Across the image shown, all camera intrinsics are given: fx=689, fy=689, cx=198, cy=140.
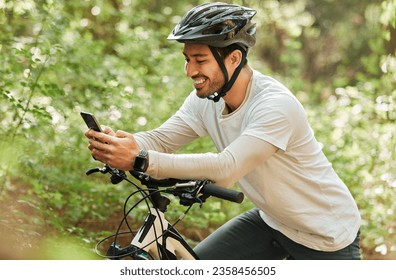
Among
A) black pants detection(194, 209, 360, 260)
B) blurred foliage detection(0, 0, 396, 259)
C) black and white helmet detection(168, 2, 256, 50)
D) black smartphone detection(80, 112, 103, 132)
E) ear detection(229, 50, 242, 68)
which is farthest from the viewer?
blurred foliage detection(0, 0, 396, 259)

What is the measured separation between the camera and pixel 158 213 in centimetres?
308

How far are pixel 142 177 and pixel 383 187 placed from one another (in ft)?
17.0

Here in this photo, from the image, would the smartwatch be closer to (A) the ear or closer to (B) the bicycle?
(B) the bicycle

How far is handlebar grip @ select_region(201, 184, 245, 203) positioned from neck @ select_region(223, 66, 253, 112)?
0.70 metres

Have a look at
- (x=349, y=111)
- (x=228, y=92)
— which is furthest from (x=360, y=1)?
(x=228, y=92)

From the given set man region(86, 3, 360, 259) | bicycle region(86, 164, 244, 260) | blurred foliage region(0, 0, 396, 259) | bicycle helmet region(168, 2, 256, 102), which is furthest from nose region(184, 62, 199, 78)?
blurred foliage region(0, 0, 396, 259)

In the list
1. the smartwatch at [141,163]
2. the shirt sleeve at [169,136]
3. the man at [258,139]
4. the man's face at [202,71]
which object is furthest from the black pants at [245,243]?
the smartwatch at [141,163]

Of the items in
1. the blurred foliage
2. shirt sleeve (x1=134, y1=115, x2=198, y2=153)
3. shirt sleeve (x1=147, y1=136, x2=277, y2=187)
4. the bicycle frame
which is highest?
shirt sleeve (x1=147, y1=136, x2=277, y2=187)

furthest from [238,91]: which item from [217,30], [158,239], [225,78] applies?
[158,239]

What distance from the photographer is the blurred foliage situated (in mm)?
5344

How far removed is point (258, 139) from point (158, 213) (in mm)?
555

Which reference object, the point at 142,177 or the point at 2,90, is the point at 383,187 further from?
the point at 142,177

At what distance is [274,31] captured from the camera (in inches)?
551
